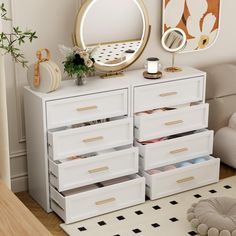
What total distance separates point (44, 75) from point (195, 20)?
140cm

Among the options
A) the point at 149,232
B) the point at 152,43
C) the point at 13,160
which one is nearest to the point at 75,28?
the point at 152,43

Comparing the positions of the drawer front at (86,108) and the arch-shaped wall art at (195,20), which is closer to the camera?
the drawer front at (86,108)

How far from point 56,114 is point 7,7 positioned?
29.1 inches

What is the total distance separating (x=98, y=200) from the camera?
3504 millimetres

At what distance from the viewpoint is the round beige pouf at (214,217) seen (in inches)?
122

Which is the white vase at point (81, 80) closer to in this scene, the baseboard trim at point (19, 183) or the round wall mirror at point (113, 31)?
the round wall mirror at point (113, 31)

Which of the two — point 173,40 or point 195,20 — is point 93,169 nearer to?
point 173,40

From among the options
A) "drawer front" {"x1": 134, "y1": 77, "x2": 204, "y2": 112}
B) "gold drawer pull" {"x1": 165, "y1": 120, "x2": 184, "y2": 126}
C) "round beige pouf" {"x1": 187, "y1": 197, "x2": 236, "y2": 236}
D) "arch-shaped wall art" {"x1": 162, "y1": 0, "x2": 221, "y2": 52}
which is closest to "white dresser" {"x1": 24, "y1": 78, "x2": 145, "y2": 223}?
"drawer front" {"x1": 134, "y1": 77, "x2": 204, "y2": 112}

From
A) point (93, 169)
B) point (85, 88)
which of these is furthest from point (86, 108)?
point (93, 169)

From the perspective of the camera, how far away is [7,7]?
3465 mm

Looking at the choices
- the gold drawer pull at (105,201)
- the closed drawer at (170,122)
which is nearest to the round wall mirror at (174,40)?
the closed drawer at (170,122)

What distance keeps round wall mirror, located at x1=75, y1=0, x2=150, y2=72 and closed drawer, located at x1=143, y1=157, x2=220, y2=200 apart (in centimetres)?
79

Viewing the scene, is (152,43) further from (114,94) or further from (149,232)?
(149,232)

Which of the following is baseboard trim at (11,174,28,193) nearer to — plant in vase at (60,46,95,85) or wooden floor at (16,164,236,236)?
wooden floor at (16,164,236,236)
